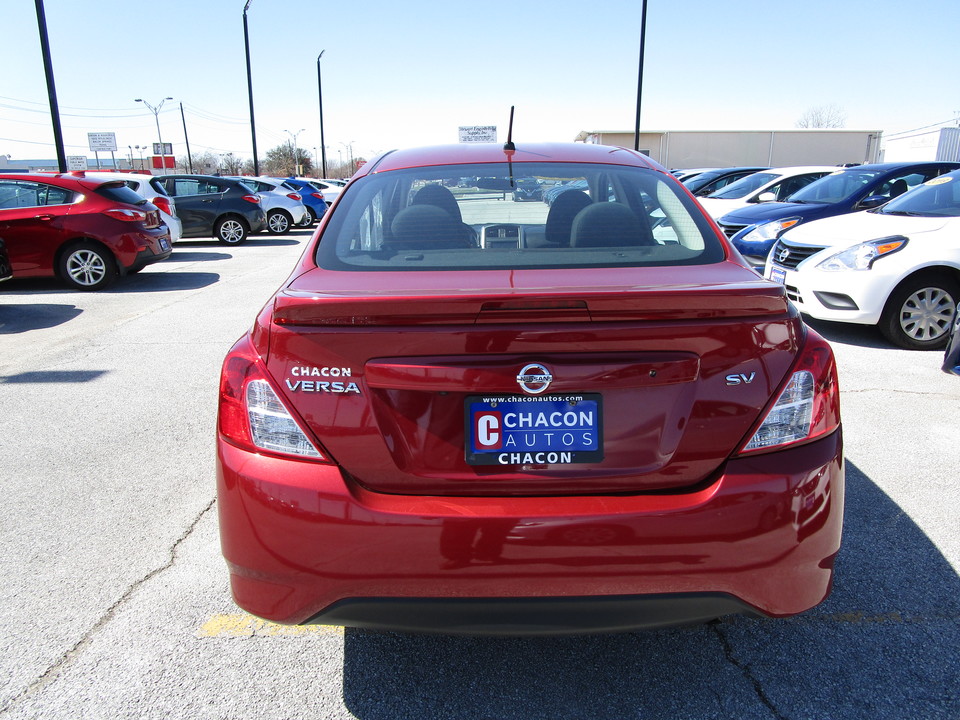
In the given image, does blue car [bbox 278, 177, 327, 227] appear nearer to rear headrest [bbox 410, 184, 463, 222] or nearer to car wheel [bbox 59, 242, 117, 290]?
car wheel [bbox 59, 242, 117, 290]

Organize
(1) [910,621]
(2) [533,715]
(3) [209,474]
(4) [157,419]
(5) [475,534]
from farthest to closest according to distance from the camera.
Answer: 1. (4) [157,419]
2. (3) [209,474]
3. (1) [910,621]
4. (2) [533,715]
5. (5) [475,534]

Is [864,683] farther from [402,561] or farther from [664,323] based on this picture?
[402,561]

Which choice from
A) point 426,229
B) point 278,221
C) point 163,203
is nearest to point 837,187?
point 426,229

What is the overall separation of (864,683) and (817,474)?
2.66ft

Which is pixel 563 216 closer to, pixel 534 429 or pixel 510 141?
pixel 510 141

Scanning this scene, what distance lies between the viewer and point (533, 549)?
1.84 metres

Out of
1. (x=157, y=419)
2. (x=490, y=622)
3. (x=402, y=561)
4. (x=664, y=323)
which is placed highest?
(x=664, y=323)

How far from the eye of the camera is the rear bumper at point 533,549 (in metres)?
1.85

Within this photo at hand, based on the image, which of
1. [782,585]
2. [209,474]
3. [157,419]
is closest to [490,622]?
[782,585]

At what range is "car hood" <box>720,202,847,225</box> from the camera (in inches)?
357

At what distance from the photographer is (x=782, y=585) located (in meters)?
1.95

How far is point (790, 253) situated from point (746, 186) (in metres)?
6.37

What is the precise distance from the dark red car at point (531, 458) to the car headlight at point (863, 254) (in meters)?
5.07

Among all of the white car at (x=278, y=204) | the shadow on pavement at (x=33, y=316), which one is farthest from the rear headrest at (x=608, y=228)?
the white car at (x=278, y=204)
